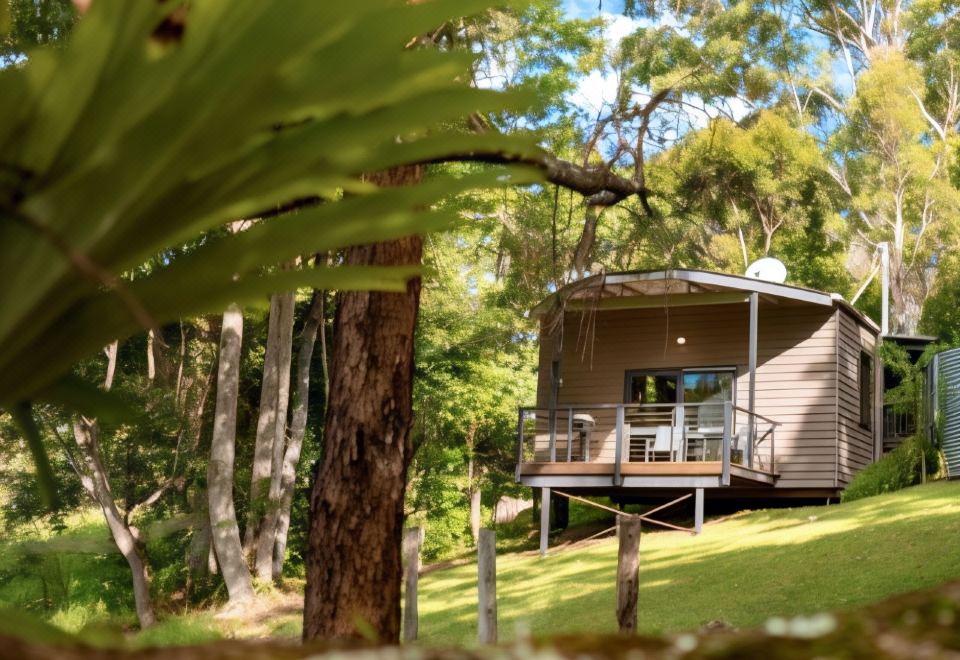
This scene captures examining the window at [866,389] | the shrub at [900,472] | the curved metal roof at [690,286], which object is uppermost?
the curved metal roof at [690,286]

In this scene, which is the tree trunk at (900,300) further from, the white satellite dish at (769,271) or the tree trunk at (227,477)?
the tree trunk at (227,477)

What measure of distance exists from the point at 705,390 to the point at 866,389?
395cm

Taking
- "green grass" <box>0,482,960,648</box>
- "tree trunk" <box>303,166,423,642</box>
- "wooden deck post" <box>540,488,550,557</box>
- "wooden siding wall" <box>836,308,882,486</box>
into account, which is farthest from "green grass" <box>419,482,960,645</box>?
"tree trunk" <box>303,166,423,642</box>

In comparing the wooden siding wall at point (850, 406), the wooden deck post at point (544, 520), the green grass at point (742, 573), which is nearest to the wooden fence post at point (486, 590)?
the green grass at point (742, 573)

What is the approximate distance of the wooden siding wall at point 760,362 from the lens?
62.0 feet

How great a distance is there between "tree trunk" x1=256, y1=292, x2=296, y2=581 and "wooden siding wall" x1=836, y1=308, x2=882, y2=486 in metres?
9.69

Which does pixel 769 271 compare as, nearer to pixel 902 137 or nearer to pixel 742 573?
pixel 742 573

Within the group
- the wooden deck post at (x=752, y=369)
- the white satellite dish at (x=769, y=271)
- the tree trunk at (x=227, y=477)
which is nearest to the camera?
the wooden deck post at (x=752, y=369)

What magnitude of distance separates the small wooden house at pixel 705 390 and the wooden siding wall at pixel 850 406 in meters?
0.04

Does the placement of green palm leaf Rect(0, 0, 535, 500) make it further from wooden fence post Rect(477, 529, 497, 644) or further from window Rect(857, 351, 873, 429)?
window Rect(857, 351, 873, 429)

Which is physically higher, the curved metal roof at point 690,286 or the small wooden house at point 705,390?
the curved metal roof at point 690,286

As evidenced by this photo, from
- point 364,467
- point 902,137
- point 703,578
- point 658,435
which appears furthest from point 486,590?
point 902,137

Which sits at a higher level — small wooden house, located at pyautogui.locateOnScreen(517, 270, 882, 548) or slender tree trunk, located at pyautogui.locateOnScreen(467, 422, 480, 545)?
small wooden house, located at pyautogui.locateOnScreen(517, 270, 882, 548)

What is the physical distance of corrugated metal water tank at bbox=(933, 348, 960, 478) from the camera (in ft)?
55.6
